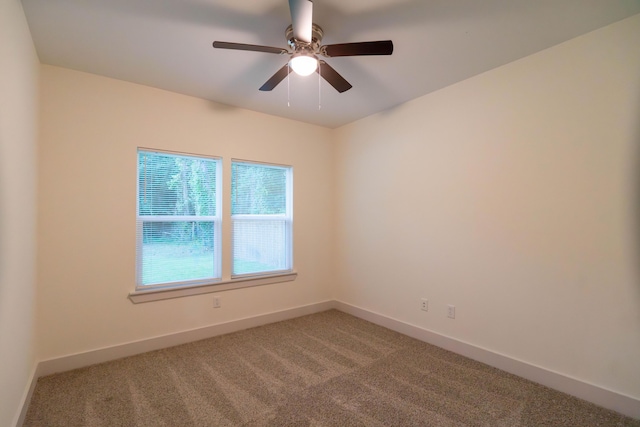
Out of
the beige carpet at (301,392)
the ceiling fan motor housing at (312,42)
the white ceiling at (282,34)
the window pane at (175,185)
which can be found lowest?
the beige carpet at (301,392)

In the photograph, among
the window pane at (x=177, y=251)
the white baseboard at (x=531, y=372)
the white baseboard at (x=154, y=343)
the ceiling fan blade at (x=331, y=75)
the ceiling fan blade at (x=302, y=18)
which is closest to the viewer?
the ceiling fan blade at (x=302, y=18)

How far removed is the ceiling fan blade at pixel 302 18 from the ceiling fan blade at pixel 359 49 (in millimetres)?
160

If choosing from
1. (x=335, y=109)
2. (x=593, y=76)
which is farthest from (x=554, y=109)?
(x=335, y=109)

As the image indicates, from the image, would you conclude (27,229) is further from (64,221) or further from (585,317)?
(585,317)

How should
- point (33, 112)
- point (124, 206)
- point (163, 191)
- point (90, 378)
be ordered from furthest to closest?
1. point (163, 191)
2. point (124, 206)
3. point (90, 378)
4. point (33, 112)

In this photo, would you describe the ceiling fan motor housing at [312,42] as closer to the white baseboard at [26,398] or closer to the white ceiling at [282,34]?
the white ceiling at [282,34]

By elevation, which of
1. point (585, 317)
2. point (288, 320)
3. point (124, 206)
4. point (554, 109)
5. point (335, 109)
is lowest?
point (288, 320)

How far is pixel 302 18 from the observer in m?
1.56

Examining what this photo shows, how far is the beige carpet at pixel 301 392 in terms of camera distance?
184cm

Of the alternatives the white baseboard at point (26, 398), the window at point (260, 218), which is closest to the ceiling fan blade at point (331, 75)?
the window at point (260, 218)

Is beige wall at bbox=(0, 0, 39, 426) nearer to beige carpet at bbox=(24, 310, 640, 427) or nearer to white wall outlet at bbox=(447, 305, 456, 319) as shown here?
beige carpet at bbox=(24, 310, 640, 427)

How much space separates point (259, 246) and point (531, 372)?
114 inches

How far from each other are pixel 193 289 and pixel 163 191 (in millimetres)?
1075

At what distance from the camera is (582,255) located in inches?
80.9
